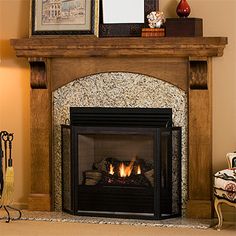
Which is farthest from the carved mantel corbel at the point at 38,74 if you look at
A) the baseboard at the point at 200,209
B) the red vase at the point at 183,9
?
the baseboard at the point at 200,209

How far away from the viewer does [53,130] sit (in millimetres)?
5941

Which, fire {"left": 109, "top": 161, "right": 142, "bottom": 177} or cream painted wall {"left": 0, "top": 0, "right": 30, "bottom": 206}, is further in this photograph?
cream painted wall {"left": 0, "top": 0, "right": 30, "bottom": 206}

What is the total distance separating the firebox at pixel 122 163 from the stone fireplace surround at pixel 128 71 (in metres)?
0.14

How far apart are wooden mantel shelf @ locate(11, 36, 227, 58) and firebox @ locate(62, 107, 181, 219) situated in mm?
450

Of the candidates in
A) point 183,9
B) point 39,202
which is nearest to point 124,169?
point 39,202

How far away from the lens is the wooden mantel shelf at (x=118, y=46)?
212 inches

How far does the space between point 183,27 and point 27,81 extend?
1.34 m

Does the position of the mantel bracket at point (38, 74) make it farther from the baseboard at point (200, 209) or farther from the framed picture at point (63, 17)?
the baseboard at point (200, 209)

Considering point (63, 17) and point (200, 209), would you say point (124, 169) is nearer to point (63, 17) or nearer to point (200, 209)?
point (200, 209)

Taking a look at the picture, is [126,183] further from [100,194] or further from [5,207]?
[5,207]

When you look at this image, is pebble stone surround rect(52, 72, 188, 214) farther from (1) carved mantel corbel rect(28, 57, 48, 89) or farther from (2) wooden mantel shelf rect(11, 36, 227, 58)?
(2) wooden mantel shelf rect(11, 36, 227, 58)

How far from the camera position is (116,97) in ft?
18.9

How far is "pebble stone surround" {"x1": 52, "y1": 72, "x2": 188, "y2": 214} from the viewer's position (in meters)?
5.67

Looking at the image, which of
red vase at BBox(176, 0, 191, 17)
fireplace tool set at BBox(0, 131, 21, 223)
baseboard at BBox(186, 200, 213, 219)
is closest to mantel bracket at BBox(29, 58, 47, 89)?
fireplace tool set at BBox(0, 131, 21, 223)
